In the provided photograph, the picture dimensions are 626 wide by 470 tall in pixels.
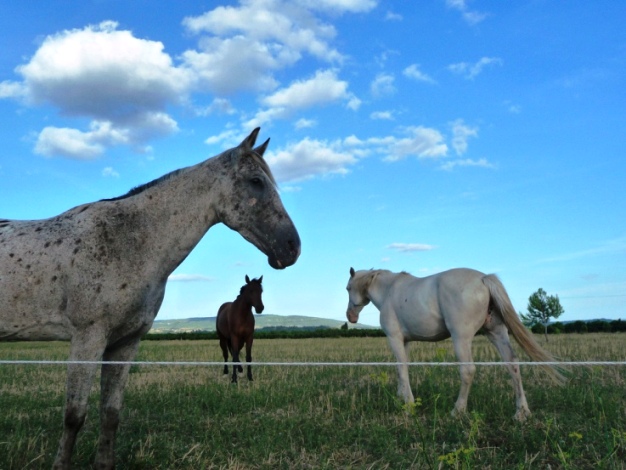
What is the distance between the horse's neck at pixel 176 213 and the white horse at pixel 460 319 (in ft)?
12.4

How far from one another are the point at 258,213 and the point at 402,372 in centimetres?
410

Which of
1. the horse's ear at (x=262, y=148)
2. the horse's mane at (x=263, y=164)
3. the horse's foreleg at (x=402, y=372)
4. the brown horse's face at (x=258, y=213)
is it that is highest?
the horse's ear at (x=262, y=148)

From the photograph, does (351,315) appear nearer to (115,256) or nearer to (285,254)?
(285,254)

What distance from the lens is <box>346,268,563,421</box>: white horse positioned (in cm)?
660

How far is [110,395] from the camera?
391 centimetres

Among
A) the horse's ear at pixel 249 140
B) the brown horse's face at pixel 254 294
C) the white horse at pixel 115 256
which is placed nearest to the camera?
the white horse at pixel 115 256

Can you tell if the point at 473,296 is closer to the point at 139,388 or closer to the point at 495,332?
the point at 495,332

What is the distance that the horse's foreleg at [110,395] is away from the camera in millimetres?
3887

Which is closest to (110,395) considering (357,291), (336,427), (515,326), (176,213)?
(176,213)

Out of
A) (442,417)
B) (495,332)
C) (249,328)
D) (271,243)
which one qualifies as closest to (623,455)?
(442,417)

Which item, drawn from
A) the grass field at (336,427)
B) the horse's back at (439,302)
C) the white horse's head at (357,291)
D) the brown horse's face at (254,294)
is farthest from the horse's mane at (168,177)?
the brown horse's face at (254,294)

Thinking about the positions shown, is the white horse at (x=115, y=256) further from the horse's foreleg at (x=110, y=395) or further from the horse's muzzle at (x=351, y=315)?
the horse's muzzle at (x=351, y=315)

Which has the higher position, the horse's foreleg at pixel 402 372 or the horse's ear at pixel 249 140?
the horse's ear at pixel 249 140

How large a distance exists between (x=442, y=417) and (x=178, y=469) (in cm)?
311
